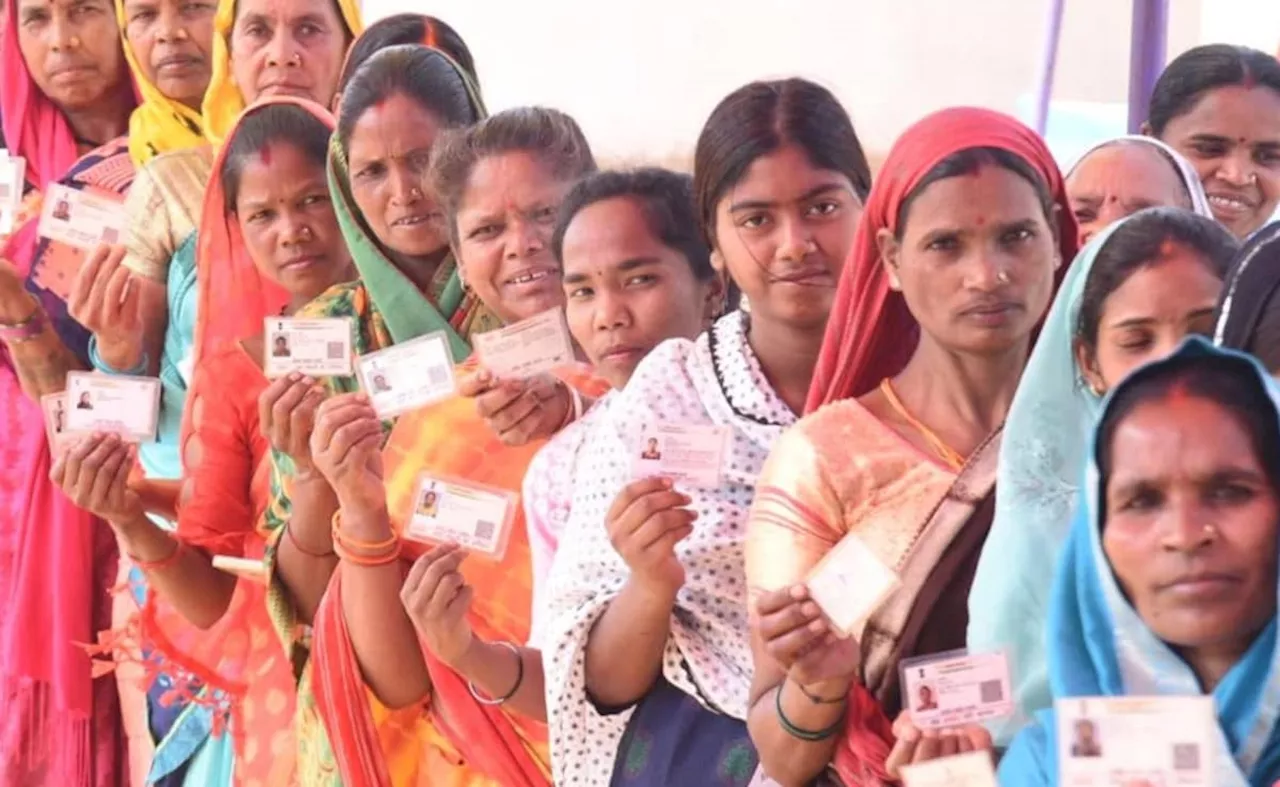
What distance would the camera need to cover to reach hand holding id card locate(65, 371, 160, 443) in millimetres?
3264

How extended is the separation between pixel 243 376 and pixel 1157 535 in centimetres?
183

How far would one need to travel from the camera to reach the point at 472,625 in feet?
9.32

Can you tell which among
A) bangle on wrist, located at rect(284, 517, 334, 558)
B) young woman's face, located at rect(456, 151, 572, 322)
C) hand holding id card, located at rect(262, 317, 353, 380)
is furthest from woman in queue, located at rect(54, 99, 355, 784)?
young woman's face, located at rect(456, 151, 572, 322)

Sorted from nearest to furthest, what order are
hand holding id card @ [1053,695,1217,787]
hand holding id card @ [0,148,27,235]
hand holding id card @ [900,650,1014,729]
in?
hand holding id card @ [1053,695,1217,787]
hand holding id card @ [900,650,1014,729]
hand holding id card @ [0,148,27,235]

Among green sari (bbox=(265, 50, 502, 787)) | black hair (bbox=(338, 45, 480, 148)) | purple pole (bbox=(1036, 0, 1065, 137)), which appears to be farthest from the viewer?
purple pole (bbox=(1036, 0, 1065, 137))

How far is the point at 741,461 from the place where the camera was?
2416 mm

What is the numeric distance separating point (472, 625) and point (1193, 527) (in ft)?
4.02

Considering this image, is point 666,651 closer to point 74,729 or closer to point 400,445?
point 400,445

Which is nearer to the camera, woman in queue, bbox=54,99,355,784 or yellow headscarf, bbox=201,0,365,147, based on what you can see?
woman in queue, bbox=54,99,355,784

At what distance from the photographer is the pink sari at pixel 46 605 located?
4.01 metres

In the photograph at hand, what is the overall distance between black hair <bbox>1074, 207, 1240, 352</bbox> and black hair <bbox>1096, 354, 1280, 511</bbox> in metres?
0.21

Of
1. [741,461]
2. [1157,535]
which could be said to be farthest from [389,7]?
[1157,535]

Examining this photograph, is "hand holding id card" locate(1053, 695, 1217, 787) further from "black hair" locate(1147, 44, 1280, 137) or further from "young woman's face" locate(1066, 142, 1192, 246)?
"black hair" locate(1147, 44, 1280, 137)

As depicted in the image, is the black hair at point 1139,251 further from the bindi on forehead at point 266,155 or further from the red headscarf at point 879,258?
the bindi on forehead at point 266,155
